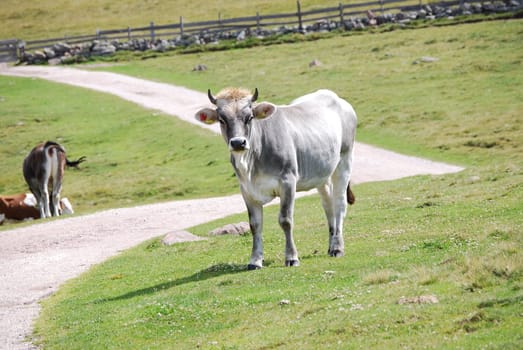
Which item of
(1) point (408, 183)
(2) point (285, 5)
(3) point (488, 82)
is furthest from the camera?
(2) point (285, 5)

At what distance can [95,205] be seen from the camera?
34.5 metres

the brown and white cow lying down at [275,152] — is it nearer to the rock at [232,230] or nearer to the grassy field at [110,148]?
the rock at [232,230]

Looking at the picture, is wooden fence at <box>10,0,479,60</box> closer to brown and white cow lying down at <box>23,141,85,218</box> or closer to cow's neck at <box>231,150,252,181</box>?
brown and white cow lying down at <box>23,141,85,218</box>

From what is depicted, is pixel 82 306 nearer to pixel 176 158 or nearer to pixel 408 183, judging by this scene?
pixel 408 183

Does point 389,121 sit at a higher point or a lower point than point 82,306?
lower

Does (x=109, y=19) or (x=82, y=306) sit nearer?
(x=82, y=306)

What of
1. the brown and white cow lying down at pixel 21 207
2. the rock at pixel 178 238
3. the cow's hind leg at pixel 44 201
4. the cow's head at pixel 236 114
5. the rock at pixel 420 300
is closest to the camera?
the rock at pixel 420 300

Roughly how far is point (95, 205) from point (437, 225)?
60.2 ft

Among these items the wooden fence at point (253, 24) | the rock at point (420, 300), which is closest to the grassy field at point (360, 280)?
the rock at point (420, 300)

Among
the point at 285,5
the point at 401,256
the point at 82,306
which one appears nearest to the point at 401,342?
the point at 401,256

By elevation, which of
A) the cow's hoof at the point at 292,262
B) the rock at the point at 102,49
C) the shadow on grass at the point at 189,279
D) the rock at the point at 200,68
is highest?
the cow's hoof at the point at 292,262

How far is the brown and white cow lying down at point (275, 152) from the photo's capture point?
16.0 metres

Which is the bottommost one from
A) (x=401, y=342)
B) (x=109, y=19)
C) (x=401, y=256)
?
(x=109, y=19)

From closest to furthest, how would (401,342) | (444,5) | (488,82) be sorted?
(401,342) < (488,82) < (444,5)
